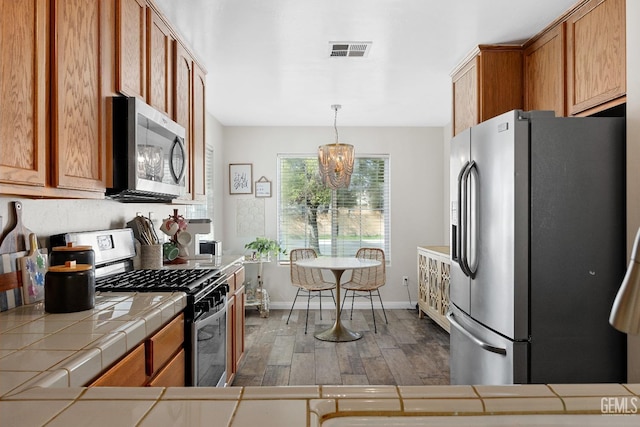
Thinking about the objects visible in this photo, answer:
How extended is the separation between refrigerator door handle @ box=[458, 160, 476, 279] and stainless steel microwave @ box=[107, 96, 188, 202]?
1656mm

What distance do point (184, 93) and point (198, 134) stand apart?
1.40ft

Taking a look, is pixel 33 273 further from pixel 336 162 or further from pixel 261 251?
pixel 261 251

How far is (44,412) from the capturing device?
0.71 metres

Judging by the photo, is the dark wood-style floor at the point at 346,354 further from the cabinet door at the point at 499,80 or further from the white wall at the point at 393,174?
the cabinet door at the point at 499,80

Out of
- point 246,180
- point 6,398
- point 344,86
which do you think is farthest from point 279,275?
point 6,398

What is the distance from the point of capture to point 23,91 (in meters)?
1.35

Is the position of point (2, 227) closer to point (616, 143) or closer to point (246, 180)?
point (616, 143)

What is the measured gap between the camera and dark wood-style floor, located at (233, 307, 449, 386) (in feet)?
10.8

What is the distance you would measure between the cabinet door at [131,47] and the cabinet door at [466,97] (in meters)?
2.04

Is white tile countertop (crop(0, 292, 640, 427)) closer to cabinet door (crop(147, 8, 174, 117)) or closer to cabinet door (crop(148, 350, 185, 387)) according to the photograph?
cabinet door (crop(148, 350, 185, 387))

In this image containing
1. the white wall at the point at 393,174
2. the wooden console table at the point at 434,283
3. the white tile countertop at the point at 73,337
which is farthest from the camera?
the white wall at the point at 393,174

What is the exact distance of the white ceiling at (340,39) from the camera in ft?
7.79

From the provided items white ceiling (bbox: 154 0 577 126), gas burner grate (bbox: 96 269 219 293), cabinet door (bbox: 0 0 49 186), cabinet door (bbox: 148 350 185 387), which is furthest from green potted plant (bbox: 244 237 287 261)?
cabinet door (bbox: 0 0 49 186)

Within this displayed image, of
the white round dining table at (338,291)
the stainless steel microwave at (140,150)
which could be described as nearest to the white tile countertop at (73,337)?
the stainless steel microwave at (140,150)
